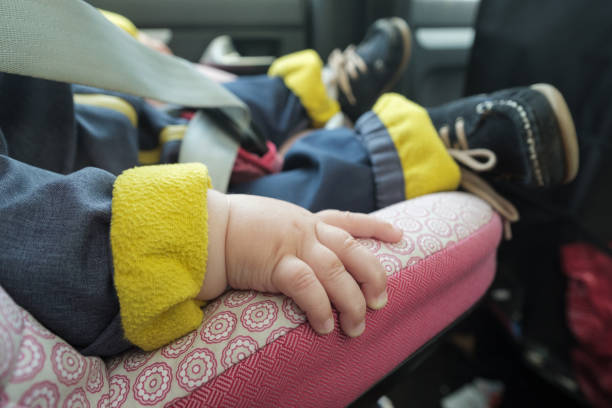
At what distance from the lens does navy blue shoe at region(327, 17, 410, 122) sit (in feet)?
2.52

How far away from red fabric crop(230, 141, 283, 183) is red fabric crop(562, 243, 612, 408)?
58 cm

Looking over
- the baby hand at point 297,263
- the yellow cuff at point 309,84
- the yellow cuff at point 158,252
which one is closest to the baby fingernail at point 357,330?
the baby hand at point 297,263

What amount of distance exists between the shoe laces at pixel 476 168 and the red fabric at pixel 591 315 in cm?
28

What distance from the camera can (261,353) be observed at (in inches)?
10.0

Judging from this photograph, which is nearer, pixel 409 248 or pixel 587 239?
pixel 409 248

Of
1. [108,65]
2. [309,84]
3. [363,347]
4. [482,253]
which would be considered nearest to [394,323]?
[363,347]

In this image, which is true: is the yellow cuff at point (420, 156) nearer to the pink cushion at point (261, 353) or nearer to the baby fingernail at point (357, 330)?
the pink cushion at point (261, 353)

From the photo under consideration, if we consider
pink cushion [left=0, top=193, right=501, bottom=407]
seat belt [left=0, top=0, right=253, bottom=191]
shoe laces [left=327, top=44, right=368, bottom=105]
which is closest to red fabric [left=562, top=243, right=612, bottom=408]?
pink cushion [left=0, top=193, right=501, bottom=407]

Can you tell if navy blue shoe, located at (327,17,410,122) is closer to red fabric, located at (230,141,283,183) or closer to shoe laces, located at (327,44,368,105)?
shoe laces, located at (327,44,368,105)

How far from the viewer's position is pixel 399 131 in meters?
0.46

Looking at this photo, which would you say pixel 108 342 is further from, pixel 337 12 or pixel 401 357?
pixel 337 12

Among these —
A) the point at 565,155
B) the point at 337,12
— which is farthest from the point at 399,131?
the point at 337,12

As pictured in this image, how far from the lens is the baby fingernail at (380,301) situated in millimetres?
283

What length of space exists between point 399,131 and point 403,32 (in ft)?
1.41
